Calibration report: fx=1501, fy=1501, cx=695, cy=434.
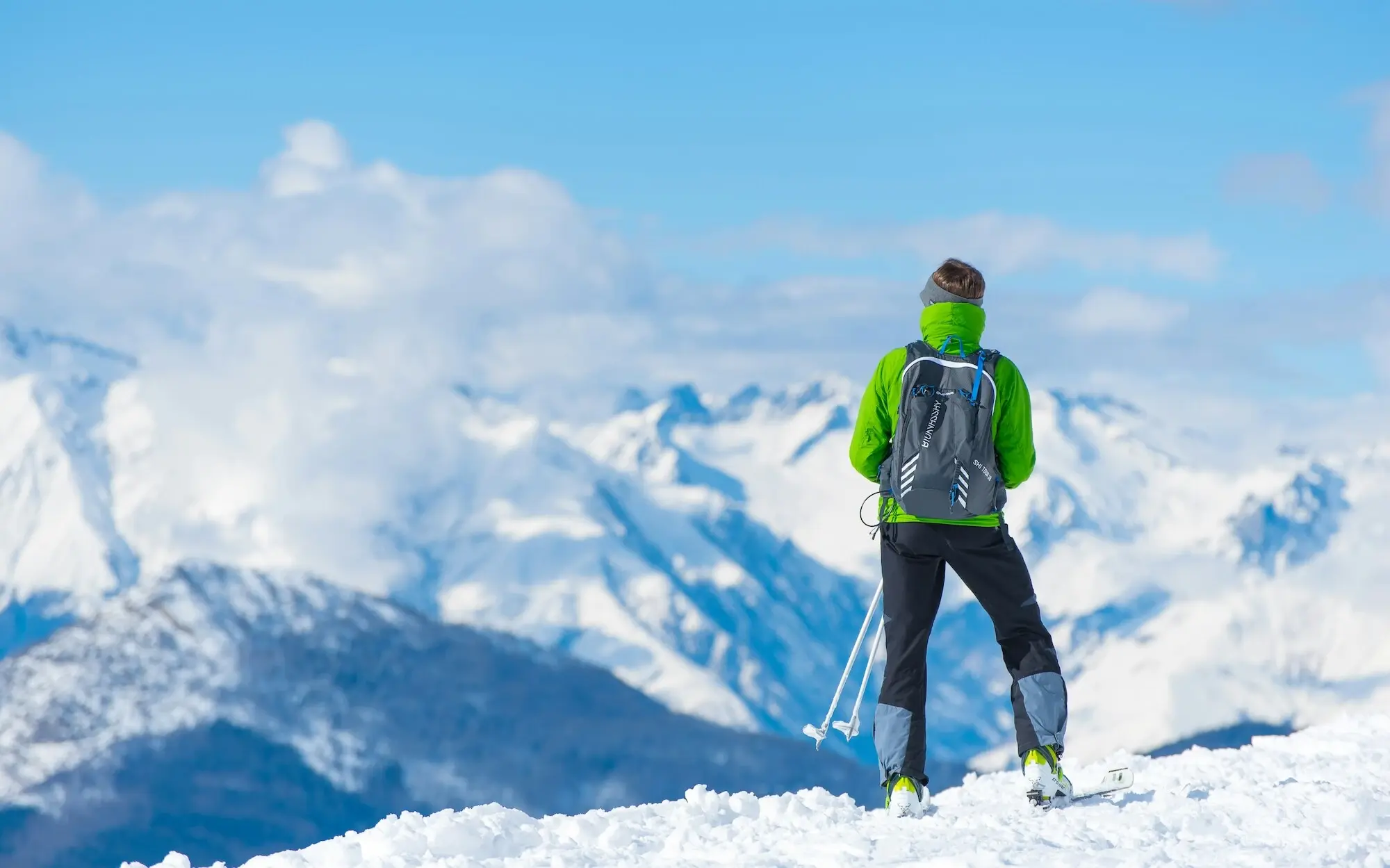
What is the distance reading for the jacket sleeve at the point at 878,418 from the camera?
460 inches

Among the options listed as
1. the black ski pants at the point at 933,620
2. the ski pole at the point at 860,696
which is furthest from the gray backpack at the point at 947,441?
the ski pole at the point at 860,696

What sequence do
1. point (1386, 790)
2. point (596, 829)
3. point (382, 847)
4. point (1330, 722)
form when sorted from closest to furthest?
point (382, 847), point (596, 829), point (1386, 790), point (1330, 722)

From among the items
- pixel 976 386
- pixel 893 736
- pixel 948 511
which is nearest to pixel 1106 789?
pixel 893 736

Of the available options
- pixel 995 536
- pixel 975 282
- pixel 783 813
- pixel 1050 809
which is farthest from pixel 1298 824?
pixel 975 282

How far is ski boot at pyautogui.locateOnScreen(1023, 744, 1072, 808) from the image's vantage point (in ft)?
38.9

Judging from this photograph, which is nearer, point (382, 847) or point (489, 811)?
point (382, 847)

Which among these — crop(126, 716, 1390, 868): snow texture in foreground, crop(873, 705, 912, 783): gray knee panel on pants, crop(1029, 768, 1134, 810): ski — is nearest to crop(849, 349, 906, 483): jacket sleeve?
crop(873, 705, 912, 783): gray knee panel on pants

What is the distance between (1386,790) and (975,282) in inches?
230

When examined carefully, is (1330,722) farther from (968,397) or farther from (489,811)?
(489,811)

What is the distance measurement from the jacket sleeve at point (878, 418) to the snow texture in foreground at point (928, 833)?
2790 millimetres

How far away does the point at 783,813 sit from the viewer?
40.3 feet

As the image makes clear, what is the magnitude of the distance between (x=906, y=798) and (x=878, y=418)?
307cm

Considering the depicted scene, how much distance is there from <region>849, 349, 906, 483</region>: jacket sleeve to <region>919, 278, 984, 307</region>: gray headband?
527 mm

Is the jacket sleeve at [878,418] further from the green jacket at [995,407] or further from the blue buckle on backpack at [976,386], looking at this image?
the blue buckle on backpack at [976,386]
